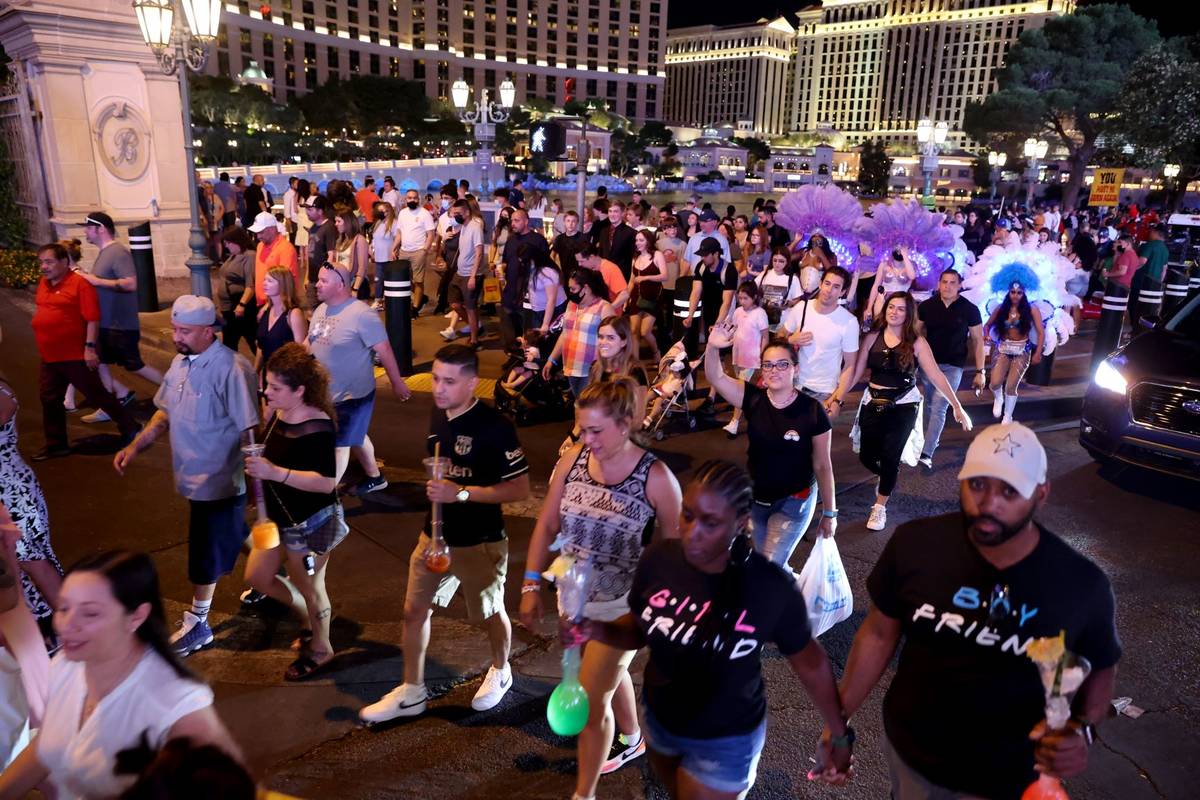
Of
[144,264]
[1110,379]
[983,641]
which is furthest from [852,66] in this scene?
[983,641]

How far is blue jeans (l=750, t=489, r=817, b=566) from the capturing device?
468 cm

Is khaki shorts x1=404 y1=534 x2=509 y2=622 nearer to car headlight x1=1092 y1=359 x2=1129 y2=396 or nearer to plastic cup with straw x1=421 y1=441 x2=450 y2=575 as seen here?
plastic cup with straw x1=421 y1=441 x2=450 y2=575

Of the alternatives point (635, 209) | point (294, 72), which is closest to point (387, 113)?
point (294, 72)

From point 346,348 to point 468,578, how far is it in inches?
109

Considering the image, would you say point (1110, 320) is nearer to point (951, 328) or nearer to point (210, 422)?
point (951, 328)

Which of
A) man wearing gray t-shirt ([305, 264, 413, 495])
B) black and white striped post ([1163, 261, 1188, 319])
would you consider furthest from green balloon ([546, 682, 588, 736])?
black and white striped post ([1163, 261, 1188, 319])

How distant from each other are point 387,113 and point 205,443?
301ft

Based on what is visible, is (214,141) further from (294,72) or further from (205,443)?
(294,72)

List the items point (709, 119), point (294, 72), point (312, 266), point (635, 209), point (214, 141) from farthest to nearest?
point (709, 119)
point (294, 72)
point (214, 141)
point (635, 209)
point (312, 266)

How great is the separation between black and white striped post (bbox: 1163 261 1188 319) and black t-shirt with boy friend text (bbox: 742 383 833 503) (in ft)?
34.5

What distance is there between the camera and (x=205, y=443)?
14.7 feet

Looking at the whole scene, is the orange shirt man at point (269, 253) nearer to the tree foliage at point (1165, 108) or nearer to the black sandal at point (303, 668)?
the black sandal at point (303, 668)

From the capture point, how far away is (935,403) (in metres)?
7.78

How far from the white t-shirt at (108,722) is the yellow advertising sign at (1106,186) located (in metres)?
18.1
